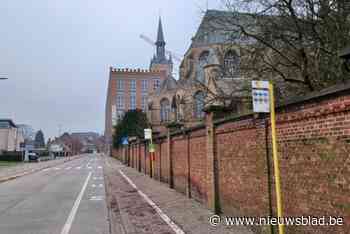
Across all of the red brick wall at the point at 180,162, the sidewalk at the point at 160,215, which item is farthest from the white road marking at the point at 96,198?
the red brick wall at the point at 180,162

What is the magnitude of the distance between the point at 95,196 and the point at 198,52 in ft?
114

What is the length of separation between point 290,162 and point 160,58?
359 ft

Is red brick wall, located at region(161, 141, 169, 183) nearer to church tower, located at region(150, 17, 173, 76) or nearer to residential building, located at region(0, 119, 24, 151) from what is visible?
residential building, located at region(0, 119, 24, 151)

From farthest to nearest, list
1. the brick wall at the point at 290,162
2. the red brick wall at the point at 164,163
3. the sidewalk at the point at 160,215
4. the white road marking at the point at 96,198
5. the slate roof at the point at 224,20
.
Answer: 1. the red brick wall at the point at 164,163
2. the white road marking at the point at 96,198
3. the slate roof at the point at 224,20
4. the sidewalk at the point at 160,215
5. the brick wall at the point at 290,162

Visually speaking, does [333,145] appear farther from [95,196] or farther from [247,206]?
[95,196]

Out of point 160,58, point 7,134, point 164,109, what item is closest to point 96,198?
point 164,109

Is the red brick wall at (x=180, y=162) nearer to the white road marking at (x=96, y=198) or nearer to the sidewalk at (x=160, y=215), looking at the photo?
the sidewalk at (x=160, y=215)

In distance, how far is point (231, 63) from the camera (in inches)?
539

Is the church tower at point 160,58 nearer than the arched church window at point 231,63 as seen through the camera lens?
No

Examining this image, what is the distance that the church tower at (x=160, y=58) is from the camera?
105m

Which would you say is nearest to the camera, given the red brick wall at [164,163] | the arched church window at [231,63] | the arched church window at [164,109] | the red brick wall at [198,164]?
the red brick wall at [198,164]

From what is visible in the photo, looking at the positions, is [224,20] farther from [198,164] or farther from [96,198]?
[96,198]

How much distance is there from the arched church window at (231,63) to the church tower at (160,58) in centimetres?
9211

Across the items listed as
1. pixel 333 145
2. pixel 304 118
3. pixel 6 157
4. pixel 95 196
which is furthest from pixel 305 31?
pixel 6 157
